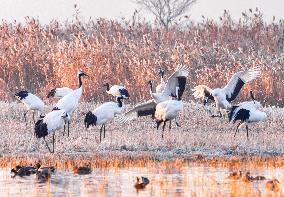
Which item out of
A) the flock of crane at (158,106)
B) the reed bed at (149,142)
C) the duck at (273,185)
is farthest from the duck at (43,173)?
the flock of crane at (158,106)

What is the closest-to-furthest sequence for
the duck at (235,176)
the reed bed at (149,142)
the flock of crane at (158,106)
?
the duck at (235,176)
the reed bed at (149,142)
the flock of crane at (158,106)

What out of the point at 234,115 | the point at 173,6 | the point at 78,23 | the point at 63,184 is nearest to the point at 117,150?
the point at 234,115

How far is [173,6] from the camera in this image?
136 feet

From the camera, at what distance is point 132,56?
76.7 feet

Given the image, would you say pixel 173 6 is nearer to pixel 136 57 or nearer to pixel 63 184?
pixel 136 57

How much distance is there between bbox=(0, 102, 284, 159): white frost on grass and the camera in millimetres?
15578

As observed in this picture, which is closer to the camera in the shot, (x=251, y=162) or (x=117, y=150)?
(x=251, y=162)

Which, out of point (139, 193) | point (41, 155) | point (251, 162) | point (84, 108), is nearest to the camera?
point (139, 193)

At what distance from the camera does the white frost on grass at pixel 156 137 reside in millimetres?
15578

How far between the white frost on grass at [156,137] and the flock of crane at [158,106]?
277mm

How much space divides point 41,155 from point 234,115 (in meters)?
3.95

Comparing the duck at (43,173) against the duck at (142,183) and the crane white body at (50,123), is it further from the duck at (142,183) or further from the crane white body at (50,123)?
the crane white body at (50,123)

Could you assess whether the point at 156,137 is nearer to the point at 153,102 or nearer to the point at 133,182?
the point at 153,102

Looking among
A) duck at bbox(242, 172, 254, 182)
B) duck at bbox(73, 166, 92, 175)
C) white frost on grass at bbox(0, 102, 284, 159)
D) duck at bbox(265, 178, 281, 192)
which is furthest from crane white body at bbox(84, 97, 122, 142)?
duck at bbox(265, 178, 281, 192)
